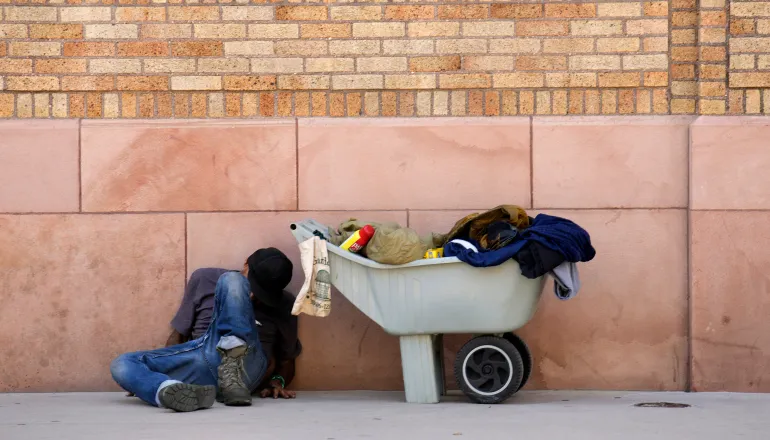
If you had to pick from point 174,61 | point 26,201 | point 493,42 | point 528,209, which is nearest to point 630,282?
point 528,209

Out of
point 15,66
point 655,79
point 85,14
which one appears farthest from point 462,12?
point 15,66

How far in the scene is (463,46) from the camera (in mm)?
6859

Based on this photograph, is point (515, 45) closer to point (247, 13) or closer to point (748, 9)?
point (748, 9)

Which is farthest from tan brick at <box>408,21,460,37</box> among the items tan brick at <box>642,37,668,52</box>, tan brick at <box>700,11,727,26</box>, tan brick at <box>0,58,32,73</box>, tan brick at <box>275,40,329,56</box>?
tan brick at <box>0,58,32,73</box>

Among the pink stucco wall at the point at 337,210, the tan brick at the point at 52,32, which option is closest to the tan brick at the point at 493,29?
the pink stucco wall at the point at 337,210

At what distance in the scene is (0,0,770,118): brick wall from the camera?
6840mm

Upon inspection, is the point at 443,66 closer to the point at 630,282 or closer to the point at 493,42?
the point at 493,42

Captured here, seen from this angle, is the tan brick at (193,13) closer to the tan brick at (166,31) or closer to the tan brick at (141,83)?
the tan brick at (166,31)

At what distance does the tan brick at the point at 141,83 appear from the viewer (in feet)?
22.6

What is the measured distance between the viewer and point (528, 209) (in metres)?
6.82

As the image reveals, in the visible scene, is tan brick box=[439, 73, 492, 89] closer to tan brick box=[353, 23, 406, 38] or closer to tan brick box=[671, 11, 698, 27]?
tan brick box=[353, 23, 406, 38]

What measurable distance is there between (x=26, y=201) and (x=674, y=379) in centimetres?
400

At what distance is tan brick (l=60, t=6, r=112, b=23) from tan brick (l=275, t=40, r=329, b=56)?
105cm

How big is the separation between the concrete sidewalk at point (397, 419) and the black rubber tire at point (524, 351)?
0.49ft
